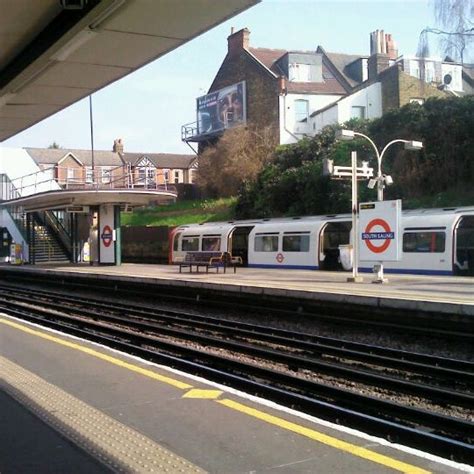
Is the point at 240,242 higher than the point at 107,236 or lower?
lower

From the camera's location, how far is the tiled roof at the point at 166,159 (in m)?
77.9

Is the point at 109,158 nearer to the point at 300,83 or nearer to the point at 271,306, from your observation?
the point at 300,83

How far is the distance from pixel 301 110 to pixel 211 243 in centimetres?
2008

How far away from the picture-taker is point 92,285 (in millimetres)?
24969

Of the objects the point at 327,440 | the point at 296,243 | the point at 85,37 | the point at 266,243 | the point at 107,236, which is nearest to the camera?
the point at 327,440

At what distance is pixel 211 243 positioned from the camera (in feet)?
97.8

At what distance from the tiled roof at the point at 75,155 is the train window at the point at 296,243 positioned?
187 ft

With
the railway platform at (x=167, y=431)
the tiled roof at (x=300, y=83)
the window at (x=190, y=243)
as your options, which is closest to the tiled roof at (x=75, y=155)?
the tiled roof at (x=300, y=83)

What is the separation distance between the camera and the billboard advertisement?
49.0m

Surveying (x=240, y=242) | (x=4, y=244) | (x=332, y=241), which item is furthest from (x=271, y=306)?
(x=4, y=244)

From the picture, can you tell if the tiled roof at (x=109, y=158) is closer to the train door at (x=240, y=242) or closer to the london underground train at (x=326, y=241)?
the london underground train at (x=326, y=241)

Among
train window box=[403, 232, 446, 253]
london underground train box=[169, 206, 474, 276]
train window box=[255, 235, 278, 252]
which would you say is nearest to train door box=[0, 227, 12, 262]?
london underground train box=[169, 206, 474, 276]

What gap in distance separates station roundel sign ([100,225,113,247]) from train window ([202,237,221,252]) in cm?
518

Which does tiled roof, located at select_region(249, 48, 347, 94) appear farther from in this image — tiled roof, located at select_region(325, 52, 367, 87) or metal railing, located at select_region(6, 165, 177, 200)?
metal railing, located at select_region(6, 165, 177, 200)
